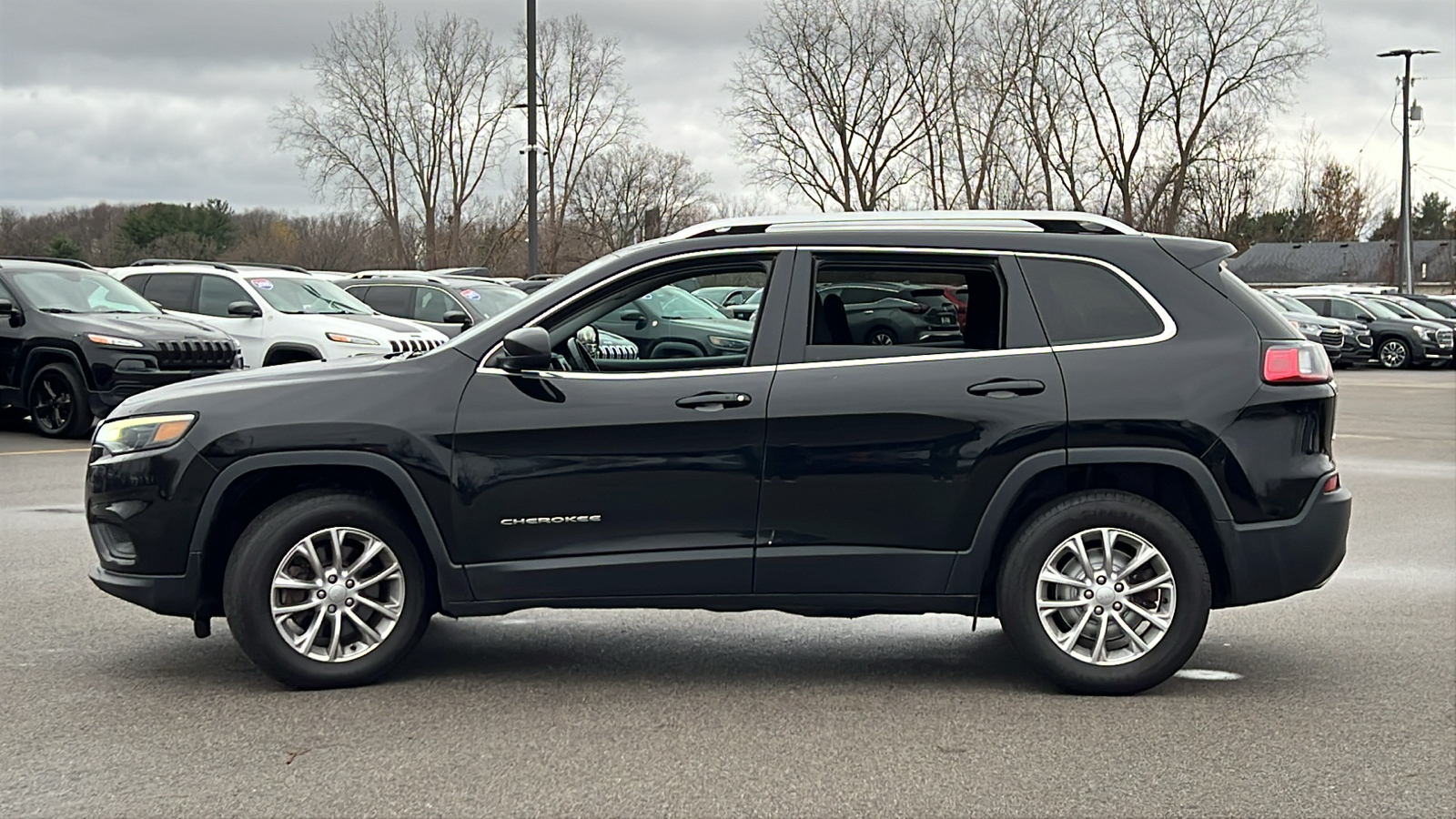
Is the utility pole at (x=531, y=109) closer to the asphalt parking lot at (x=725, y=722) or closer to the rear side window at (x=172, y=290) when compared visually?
the rear side window at (x=172, y=290)

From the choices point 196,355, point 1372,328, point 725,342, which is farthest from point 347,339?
point 1372,328

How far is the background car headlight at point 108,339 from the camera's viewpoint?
14.8 m

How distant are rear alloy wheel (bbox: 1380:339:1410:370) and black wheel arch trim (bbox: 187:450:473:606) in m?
31.4

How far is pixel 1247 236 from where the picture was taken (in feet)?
269

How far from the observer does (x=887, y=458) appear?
5.53m

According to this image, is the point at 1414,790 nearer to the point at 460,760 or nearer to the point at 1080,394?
the point at 1080,394

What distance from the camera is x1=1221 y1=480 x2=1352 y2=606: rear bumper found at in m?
5.59

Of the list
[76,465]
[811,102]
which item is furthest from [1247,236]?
[76,465]

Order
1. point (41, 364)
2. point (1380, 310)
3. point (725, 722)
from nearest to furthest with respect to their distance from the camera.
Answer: point (725, 722)
point (41, 364)
point (1380, 310)

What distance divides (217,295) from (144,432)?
12850 millimetres

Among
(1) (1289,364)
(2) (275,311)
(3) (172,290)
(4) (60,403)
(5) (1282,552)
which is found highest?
(3) (172,290)

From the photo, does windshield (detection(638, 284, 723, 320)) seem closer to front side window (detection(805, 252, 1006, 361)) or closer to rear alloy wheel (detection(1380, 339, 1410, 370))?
front side window (detection(805, 252, 1006, 361))

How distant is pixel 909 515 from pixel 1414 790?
188 centimetres

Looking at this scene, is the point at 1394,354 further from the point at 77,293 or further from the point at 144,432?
the point at 144,432
